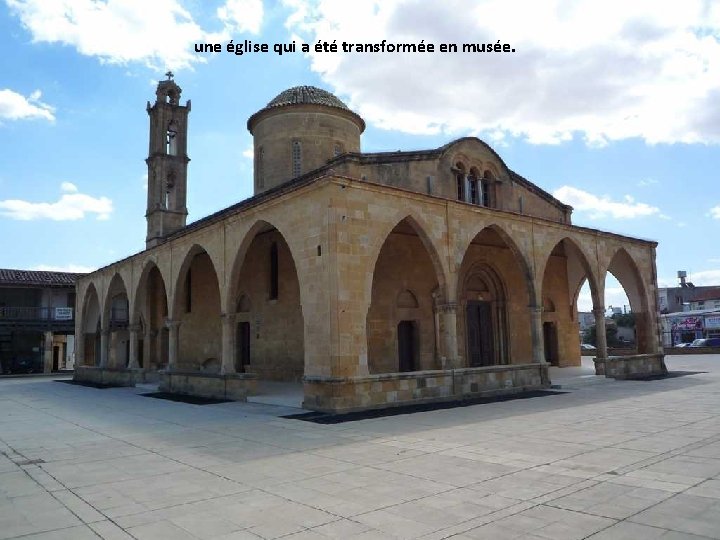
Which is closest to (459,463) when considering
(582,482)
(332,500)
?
(582,482)

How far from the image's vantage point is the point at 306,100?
66.3ft

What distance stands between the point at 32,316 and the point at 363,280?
2817cm

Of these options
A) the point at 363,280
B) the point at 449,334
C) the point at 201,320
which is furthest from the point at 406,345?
the point at 201,320

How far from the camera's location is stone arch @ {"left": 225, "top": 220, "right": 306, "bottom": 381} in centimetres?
1717

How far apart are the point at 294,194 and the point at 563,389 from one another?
27.4ft

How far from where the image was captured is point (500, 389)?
1355 cm

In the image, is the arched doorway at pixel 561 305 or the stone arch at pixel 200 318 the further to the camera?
the arched doorway at pixel 561 305

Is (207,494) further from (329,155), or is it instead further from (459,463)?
(329,155)

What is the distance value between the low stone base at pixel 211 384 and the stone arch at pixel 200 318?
4554 mm

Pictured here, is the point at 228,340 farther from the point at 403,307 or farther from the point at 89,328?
the point at 89,328

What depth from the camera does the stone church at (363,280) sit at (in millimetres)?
11289

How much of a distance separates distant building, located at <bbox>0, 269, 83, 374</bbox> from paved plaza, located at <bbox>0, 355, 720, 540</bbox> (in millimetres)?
23663

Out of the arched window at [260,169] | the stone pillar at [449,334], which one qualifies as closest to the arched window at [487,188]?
the stone pillar at [449,334]

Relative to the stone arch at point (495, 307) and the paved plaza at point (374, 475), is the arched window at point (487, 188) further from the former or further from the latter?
the paved plaza at point (374, 475)
